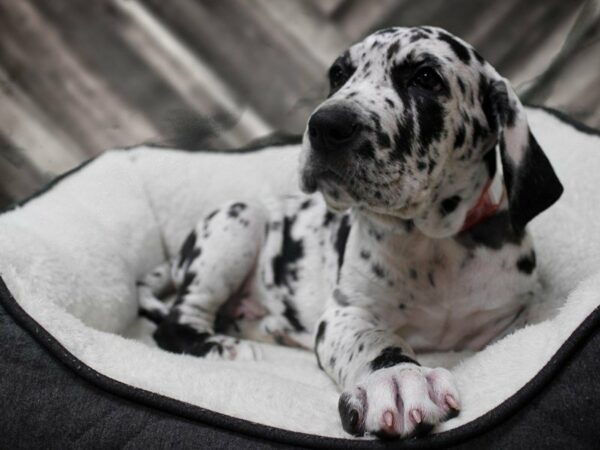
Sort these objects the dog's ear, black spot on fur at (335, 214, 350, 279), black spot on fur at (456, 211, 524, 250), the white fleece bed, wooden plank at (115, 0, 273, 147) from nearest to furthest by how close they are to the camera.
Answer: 1. the white fleece bed
2. the dog's ear
3. black spot on fur at (456, 211, 524, 250)
4. black spot on fur at (335, 214, 350, 279)
5. wooden plank at (115, 0, 273, 147)

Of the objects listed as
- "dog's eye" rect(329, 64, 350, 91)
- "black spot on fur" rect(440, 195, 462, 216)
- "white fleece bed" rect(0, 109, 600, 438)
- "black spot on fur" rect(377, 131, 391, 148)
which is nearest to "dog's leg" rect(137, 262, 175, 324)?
"white fleece bed" rect(0, 109, 600, 438)

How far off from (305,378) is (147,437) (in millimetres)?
933

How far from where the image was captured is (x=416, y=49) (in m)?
2.46

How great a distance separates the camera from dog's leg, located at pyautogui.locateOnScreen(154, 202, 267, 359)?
3.22 metres

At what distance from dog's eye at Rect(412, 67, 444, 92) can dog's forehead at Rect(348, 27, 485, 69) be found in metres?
0.05

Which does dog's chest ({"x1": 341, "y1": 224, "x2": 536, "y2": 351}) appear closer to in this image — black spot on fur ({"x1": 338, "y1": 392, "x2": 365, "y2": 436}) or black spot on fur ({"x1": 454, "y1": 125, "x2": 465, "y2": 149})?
black spot on fur ({"x1": 454, "y1": 125, "x2": 465, "y2": 149})

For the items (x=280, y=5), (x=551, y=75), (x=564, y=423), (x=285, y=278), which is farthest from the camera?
(x=280, y=5)

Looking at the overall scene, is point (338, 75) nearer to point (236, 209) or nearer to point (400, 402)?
point (236, 209)

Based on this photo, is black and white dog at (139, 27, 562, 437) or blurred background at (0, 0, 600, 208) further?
blurred background at (0, 0, 600, 208)

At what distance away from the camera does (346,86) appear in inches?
98.0

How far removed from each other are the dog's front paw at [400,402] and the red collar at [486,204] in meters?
0.84

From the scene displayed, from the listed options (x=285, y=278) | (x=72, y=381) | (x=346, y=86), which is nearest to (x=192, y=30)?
(x=285, y=278)

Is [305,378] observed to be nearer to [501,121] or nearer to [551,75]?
[501,121]

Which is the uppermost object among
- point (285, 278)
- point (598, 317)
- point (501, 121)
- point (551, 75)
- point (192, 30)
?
point (192, 30)
